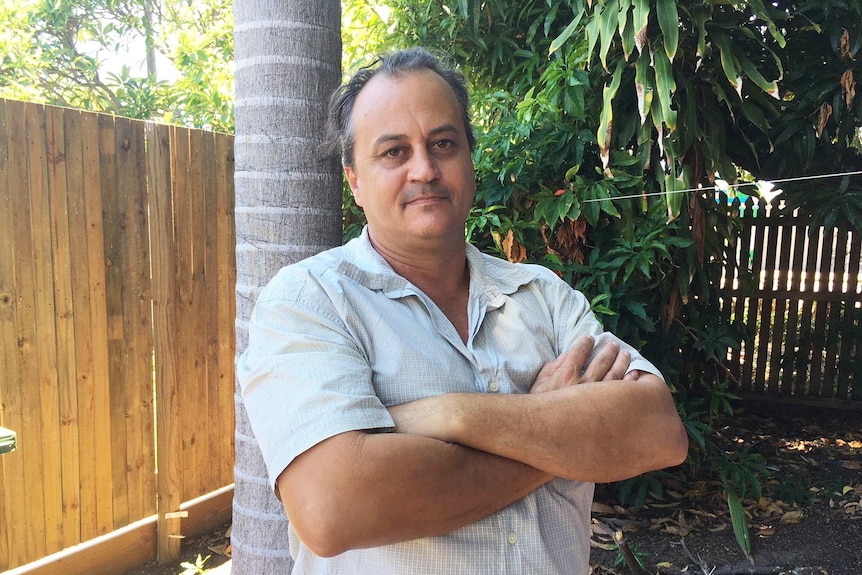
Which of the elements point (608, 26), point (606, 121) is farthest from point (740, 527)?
point (608, 26)

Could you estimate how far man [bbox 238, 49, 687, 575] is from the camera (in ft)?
3.61

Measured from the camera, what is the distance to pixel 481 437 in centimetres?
117

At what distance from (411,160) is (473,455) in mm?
630

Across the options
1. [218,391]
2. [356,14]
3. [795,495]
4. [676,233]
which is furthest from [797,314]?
[218,391]

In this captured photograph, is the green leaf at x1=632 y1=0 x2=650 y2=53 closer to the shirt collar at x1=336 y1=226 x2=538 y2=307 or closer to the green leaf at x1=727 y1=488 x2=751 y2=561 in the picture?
the shirt collar at x1=336 y1=226 x2=538 y2=307

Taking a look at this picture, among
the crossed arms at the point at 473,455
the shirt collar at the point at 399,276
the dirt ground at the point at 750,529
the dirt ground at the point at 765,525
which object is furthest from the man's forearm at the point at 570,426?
the dirt ground at the point at 765,525

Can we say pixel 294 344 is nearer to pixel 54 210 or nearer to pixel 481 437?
pixel 481 437

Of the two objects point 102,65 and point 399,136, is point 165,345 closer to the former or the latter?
point 399,136

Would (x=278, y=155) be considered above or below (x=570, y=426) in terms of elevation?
above

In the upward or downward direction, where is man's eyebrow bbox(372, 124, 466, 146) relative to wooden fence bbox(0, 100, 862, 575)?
upward

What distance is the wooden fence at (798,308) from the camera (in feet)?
18.1

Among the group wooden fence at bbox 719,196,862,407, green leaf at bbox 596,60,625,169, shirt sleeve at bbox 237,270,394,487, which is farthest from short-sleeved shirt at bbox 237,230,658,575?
wooden fence at bbox 719,196,862,407

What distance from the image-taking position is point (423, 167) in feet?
4.56

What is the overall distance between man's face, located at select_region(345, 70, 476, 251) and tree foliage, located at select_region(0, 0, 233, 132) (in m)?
4.72
